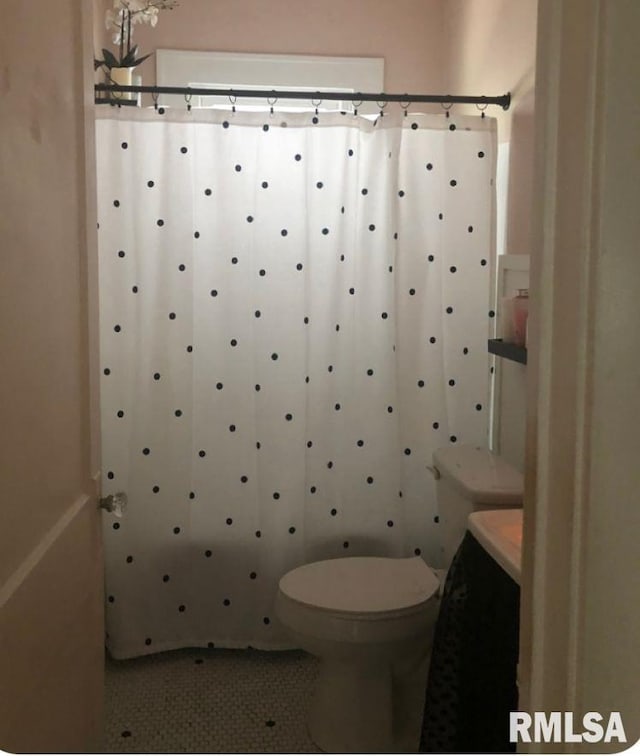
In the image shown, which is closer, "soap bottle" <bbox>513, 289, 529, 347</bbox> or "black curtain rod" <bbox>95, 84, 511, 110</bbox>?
"soap bottle" <bbox>513, 289, 529, 347</bbox>

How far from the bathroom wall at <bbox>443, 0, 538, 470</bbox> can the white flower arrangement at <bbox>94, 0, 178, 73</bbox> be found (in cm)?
105

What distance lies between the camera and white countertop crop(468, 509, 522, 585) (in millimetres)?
1312

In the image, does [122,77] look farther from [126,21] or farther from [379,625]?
[379,625]

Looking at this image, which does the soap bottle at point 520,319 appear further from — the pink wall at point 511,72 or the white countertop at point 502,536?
the white countertop at point 502,536

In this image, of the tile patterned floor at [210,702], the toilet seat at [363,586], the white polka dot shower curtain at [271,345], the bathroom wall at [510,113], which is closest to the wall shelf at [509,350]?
the bathroom wall at [510,113]

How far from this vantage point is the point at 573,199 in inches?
30.8

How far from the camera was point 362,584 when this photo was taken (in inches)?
86.3

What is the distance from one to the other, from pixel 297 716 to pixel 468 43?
7.51 feet

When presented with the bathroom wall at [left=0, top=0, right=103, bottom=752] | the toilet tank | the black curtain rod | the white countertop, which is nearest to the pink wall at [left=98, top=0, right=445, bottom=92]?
the black curtain rod

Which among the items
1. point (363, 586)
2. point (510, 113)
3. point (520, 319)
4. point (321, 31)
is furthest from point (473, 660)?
point (321, 31)

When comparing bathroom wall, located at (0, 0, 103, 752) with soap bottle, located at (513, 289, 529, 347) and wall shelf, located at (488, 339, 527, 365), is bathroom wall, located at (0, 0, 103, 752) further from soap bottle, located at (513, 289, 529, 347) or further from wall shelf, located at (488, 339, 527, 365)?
soap bottle, located at (513, 289, 529, 347)

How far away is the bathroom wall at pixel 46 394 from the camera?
934 millimetres

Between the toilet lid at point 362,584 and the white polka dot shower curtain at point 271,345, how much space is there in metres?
0.23

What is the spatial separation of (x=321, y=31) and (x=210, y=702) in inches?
95.6
